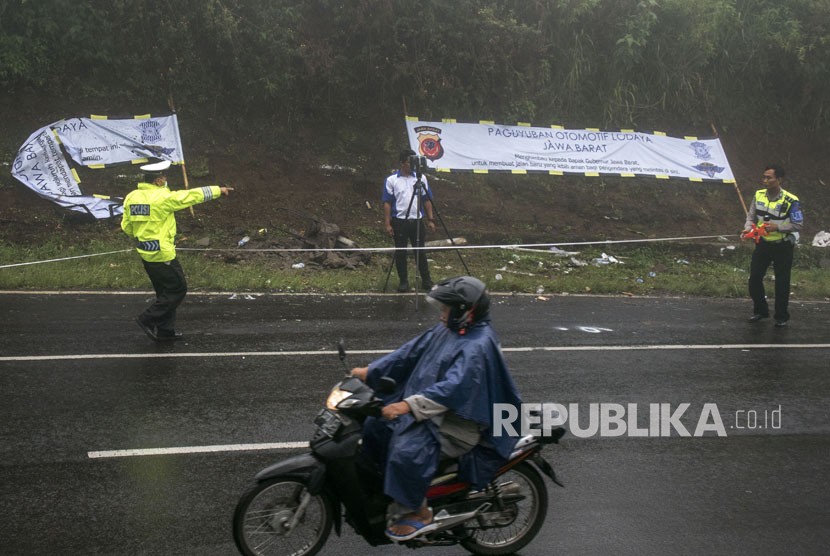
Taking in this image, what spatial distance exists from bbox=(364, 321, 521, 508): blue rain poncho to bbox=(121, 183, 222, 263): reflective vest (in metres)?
4.91

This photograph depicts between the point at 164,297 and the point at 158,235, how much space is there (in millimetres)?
701

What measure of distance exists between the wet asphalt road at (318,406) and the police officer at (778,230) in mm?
584

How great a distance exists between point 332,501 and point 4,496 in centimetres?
226

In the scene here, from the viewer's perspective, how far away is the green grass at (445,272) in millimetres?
12031

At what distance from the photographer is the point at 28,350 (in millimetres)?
8211

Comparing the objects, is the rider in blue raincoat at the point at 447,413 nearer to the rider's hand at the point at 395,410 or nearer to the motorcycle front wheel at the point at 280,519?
the rider's hand at the point at 395,410

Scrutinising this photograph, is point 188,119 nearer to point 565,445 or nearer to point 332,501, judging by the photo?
point 565,445

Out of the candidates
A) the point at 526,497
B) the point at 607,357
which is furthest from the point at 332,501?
the point at 607,357

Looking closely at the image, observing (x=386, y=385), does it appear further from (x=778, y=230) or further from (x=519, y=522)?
(x=778, y=230)

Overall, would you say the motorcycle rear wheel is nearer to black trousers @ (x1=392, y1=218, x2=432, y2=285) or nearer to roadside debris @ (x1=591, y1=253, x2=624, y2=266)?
black trousers @ (x1=392, y1=218, x2=432, y2=285)

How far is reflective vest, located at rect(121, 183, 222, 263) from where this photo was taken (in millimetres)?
8664

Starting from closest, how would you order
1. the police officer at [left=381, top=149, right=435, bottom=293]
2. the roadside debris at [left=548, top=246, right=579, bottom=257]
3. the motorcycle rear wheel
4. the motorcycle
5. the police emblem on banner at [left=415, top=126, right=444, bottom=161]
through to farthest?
1. the motorcycle
2. the motorcycle rear wheel
3. the police officer at [left=381, top=149, right=435, bottom=293]
4. the roadside debris at [left=548, top=246, right=579, bottom=257]
5. the police emblem on banner at [left=415, top=126, right=444, bottom=161]

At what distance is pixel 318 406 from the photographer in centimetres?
680

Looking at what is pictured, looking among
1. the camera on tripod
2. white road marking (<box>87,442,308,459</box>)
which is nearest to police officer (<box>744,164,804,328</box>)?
the camera on tripod
